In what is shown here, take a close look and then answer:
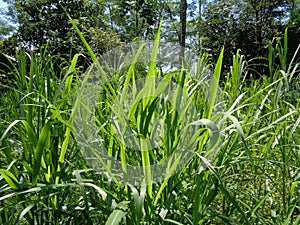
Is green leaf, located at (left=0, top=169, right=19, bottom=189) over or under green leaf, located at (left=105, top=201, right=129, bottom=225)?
over

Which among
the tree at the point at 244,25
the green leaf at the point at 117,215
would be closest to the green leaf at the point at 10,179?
the green leaf at the point at 117,215

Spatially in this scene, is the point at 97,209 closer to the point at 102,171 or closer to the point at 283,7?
the point at 102,171

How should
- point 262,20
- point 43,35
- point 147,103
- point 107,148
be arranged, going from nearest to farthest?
point 147,103
point 107,148
point 262,20
point 43,35

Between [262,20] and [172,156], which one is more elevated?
[262,20]

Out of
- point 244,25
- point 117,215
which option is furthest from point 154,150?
point 244,25

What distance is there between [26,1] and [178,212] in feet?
45.8

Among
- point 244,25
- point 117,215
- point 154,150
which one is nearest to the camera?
point 117,215

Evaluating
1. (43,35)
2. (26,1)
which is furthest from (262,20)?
(26,1)

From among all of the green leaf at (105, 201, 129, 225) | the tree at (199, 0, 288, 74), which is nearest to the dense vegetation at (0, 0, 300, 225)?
the green leaf at (105, 201, 129, 225)

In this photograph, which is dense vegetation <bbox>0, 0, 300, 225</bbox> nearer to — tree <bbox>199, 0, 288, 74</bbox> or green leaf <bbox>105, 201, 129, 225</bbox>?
green leaf <bbox>105, 201, 129, 225</bbox>

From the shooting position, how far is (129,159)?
2.19 feet

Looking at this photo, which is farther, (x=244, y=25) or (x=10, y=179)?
(x=244, y=25)

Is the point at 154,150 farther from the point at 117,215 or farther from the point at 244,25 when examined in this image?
the point at 244,25

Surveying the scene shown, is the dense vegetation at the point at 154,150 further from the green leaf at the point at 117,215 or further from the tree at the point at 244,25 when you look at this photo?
the tree at the point at 244,25
